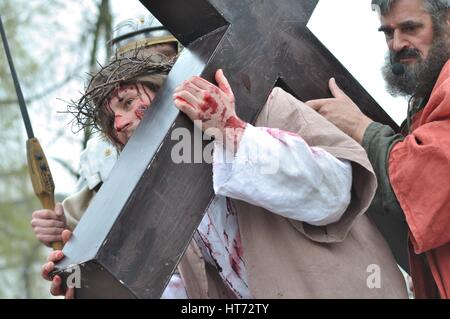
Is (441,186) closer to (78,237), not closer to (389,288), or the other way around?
(389,288)

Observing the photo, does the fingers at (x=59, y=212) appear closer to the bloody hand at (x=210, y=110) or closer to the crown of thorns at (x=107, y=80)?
the crown of thorns at (x=107, y=80)

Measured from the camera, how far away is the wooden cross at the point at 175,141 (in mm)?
2732

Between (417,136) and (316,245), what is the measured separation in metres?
0.51

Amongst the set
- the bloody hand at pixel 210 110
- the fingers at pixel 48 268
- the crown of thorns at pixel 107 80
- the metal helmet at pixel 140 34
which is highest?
the metal helmet at pixel 140 34

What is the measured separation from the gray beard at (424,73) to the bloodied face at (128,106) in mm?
876

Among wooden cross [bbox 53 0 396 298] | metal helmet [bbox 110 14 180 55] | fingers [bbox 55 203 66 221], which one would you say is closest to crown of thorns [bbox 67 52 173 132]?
fingers [bbox 55 203 66 221]

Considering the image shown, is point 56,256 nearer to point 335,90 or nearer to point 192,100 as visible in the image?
point 192,100

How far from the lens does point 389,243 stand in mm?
3367

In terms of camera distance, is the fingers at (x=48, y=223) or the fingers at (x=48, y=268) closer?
the fingers at (x=48, y=268)

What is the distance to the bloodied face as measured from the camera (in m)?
3.40

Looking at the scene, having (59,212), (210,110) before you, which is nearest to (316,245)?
(210,110)

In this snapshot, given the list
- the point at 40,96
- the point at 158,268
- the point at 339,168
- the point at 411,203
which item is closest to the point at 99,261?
the point at 158,268

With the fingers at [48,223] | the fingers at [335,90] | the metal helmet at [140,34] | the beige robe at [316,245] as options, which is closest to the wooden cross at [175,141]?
the fingers at [335,90]

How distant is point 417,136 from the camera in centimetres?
322
